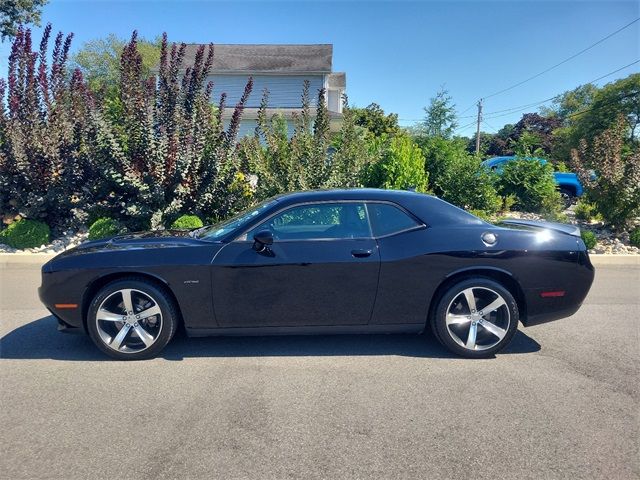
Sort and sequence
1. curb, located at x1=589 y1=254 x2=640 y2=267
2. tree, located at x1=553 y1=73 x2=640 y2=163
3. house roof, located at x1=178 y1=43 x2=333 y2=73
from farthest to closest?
tree, located at x1=553 y1=73 x2=640 y2=163, house roof, located at x1=178 y1=43 x2=333 y2=73, curb, located at x1=589 y1=254 x2=640 y2=267

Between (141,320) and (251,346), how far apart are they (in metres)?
1.02

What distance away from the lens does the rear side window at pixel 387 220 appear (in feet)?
12.8

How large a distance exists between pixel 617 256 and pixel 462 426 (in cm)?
724

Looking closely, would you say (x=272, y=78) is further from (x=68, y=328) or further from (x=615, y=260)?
(x=68, y=328)

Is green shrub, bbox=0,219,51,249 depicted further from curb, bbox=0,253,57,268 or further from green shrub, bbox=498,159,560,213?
green shrub, bbox=498,159,560,213

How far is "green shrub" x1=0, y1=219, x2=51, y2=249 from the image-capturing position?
26.9 feet

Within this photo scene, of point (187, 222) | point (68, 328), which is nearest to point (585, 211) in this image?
point (187, 222)

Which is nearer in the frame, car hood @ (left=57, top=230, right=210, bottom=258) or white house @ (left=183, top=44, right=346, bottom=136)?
car hood @ (left=57, top=230, right=210, bottom=258)

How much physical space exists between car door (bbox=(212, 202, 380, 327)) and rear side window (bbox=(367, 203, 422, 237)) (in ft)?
0.53

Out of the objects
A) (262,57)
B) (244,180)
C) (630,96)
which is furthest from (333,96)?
(244,180)

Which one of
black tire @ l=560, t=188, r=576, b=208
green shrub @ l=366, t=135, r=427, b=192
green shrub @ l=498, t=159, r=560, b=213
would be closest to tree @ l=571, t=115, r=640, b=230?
green shrub @ l=498, t=159, r=560, b=213

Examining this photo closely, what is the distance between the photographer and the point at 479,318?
383 cm

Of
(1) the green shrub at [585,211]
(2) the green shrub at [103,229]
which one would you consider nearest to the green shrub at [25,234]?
(2) the green shrub at [103,229]

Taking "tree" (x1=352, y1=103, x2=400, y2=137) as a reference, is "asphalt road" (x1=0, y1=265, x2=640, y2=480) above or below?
below
